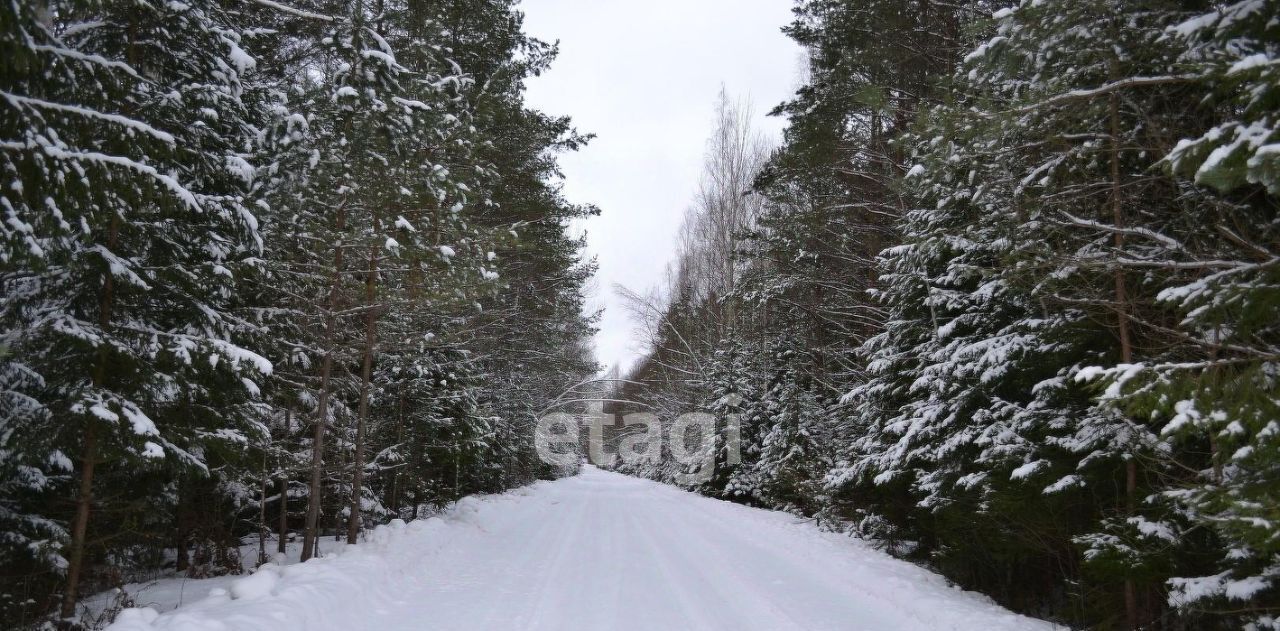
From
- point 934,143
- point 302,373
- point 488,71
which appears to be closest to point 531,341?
point 488,71

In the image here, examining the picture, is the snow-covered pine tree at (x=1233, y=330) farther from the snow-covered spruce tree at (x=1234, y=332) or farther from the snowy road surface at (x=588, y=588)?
the snowy road surface at (x=588, y=588)

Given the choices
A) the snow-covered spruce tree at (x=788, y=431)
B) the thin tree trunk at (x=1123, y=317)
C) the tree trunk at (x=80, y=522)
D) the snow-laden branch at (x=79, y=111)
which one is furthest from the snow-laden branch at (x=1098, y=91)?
the snow-covered spruce tree at (x=788, y=431)

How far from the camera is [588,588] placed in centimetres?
805

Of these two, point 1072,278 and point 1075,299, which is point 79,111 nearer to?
point 1075,299

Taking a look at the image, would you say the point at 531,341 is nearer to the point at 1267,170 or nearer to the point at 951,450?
the point at 951,450

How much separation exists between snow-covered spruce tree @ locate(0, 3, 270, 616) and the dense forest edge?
0.02 meters

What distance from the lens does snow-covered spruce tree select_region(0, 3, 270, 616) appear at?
4.58m

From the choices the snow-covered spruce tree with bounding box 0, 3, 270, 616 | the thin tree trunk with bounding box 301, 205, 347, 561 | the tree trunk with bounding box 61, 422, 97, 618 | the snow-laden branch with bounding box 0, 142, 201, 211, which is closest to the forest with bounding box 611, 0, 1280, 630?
the snow-laden branch with bounding box 0, 142, 201, 211

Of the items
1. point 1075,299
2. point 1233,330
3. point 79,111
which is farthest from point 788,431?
point 79,111

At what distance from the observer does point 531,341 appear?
939 inches

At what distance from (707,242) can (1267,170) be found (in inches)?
969

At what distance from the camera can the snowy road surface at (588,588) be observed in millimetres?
5906

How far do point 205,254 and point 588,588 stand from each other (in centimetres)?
598

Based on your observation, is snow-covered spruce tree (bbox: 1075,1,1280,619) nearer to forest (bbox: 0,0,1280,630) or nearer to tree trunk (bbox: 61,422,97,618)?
forest (bbox: 0,0,1280,630)
